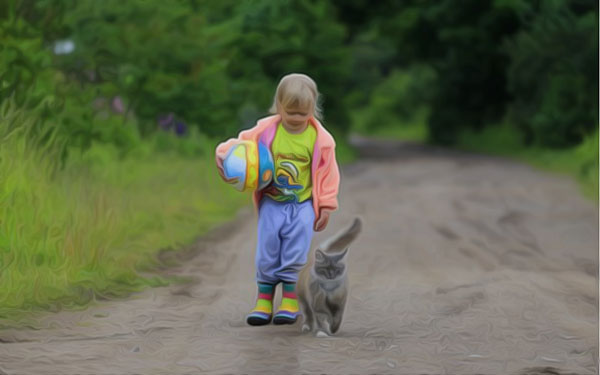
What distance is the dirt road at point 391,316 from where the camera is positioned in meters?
4.90

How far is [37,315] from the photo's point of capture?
6.12 metres

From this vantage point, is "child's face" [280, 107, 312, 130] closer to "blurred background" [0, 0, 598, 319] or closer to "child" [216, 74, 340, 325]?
"child" [216, 74, 340, 325]

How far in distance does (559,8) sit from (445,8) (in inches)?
264

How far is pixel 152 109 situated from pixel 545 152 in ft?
49.0

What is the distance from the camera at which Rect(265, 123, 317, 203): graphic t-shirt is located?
5.83 m

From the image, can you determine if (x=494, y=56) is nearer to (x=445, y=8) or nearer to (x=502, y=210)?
(x=445, y=8)

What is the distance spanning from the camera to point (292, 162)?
5832 millimetres

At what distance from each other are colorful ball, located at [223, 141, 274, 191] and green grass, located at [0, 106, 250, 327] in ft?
5.37

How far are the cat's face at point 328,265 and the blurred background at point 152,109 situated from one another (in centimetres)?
199

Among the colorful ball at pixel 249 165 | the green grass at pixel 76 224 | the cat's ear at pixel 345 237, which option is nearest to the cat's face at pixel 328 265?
the cat's ear at pixel 345 237

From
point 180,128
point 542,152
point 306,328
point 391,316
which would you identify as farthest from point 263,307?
point 542,152

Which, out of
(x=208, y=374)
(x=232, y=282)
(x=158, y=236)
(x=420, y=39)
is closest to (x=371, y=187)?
(x=158, y=236)

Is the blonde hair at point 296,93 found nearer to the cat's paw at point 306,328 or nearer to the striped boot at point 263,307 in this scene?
the striped boot at point 263,307

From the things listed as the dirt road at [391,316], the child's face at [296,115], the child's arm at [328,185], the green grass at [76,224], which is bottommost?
the dirt road at [391,316]
